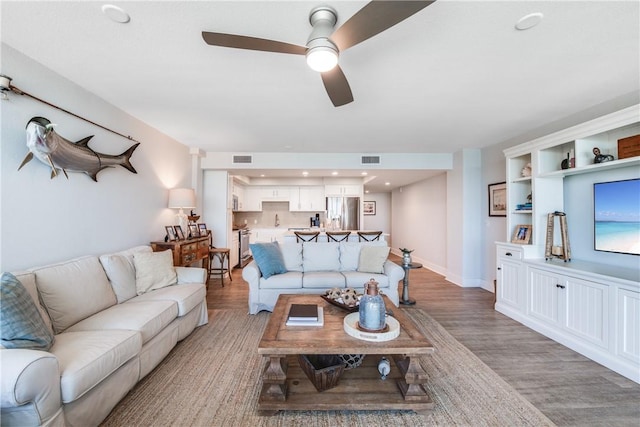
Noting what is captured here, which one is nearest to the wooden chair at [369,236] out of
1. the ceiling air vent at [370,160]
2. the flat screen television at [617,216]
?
the ceiling air vent at [370,160]

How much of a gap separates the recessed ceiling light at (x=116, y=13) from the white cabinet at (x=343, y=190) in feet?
18.6

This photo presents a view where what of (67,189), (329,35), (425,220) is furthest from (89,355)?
(425,220)

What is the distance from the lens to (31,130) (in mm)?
1996

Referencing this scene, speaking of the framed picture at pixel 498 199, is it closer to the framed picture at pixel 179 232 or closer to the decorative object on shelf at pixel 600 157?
the decorative object on shelf at pixel 600 157

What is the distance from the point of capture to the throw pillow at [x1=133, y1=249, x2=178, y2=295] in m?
2.68

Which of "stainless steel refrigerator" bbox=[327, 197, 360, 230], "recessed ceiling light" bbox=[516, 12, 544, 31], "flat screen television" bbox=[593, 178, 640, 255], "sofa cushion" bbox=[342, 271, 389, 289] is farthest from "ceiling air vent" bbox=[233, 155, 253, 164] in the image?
"flat screen television" bbox=[593, 178, 640, 255]

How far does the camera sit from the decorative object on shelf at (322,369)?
68.8 inches

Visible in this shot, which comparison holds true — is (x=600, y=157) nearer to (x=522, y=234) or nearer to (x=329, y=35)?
(x=522, y=234)

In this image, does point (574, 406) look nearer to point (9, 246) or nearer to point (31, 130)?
point (9, 246)

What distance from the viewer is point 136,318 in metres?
2.01

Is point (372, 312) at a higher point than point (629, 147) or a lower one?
lower

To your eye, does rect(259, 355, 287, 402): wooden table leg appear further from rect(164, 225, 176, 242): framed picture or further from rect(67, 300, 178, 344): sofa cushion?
rect(164, 225, 176, 242): framed picture

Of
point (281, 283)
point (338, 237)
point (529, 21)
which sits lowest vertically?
point (281, 283)

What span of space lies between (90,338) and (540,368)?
3.45 meters
